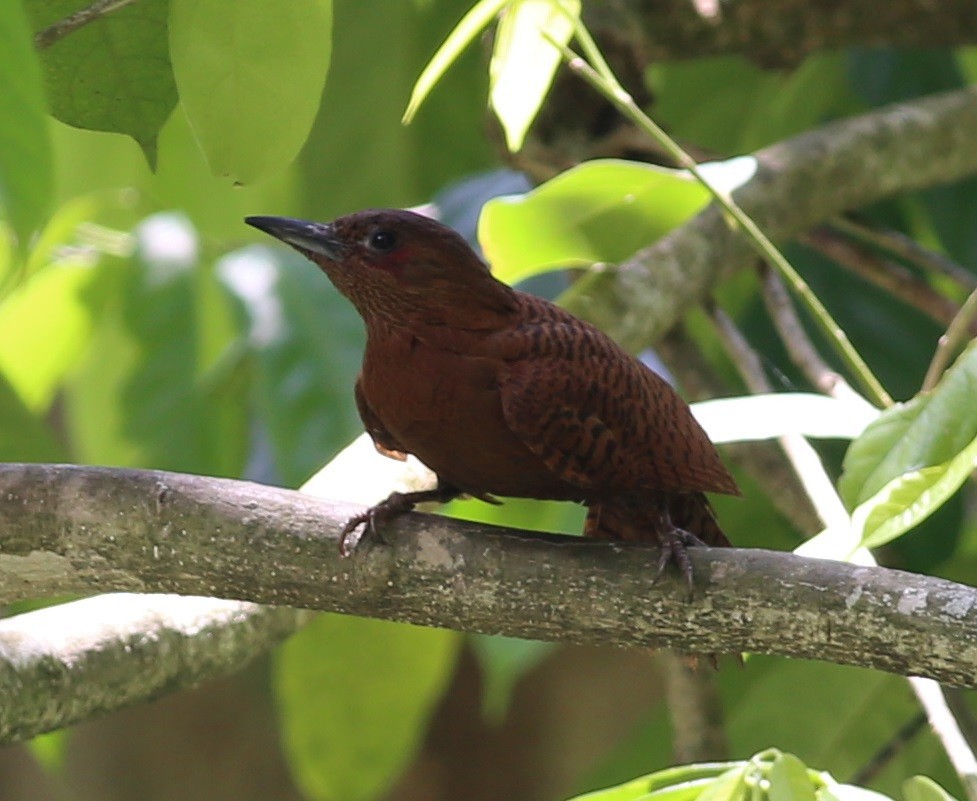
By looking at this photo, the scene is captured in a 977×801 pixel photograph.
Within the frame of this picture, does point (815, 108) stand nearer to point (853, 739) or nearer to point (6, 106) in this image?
point (853, 739)

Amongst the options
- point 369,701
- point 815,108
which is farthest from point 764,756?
point 815,108

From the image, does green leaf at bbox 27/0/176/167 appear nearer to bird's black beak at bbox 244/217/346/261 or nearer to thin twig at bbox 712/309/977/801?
bird's black beak at bbox 244/217/346/261

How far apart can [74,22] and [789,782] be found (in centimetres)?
69

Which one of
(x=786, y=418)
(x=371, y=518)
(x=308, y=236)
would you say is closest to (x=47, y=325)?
(x=308, y=236)

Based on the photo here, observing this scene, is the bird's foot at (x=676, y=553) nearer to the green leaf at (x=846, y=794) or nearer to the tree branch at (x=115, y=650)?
the green leaf at (x=846, y=794)

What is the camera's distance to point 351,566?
1.04m

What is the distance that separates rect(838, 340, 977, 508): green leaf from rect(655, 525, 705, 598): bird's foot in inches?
5.3

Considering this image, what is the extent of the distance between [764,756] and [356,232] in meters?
0.65

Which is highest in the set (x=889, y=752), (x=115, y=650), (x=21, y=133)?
(x=21, y=133)

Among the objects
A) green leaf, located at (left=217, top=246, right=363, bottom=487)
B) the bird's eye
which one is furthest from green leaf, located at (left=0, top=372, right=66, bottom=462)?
the bird's eye

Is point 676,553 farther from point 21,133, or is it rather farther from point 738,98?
point 738,98

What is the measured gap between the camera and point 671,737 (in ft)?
6.88

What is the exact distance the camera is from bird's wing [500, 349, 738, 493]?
1167 millimetres

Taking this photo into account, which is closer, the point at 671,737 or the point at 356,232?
the point at 356,232
